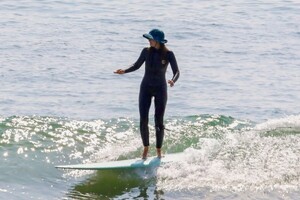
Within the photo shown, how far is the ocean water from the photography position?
16266 mm

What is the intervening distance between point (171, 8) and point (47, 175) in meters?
23.8

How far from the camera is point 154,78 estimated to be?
53.3ft

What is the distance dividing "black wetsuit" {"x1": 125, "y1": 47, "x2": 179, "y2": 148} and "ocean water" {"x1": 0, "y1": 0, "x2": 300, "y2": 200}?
1026 mm

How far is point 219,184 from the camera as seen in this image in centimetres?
1605

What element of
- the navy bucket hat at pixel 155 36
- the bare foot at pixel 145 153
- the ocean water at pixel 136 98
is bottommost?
the ocean water at pixel 136 98

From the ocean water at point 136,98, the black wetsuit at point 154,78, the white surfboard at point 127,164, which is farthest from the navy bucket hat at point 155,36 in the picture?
the ocean water at point 136,98

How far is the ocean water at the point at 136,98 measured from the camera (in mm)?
16266

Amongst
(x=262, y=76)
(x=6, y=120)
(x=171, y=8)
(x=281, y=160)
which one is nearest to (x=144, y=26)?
(x=171, y=8)

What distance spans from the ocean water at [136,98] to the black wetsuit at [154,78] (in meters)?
1.03

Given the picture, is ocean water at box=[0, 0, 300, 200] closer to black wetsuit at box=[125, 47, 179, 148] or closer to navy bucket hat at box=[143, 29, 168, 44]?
black wetsuit at box=[125, 47, 179, 148]

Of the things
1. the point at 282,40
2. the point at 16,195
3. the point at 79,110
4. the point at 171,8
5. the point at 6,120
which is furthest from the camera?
the point at 171,8

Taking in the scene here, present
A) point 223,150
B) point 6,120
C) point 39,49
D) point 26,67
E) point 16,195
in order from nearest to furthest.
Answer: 1. point 16,195
2. point 223,150
3. point 6,120
4. point 26,67
5. point 39,49

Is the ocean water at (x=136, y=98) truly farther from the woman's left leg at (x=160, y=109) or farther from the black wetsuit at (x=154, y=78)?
the black wetsuit at (x=154, y=78)

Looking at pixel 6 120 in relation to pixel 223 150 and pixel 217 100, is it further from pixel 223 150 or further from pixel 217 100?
pixel 217 100
